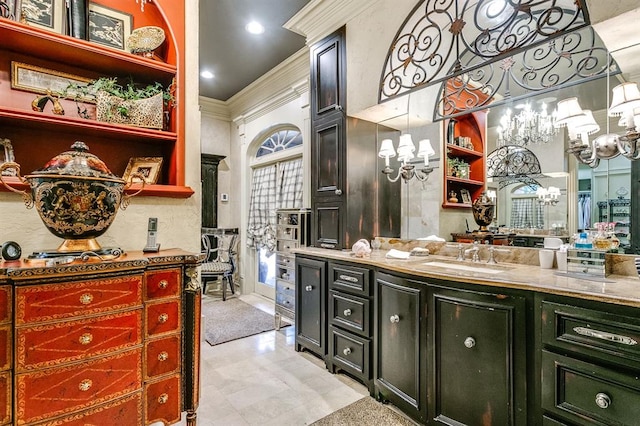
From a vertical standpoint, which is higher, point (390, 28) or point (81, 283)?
point (390, 28)

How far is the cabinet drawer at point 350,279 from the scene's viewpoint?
237 cm

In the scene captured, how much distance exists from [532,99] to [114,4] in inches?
110

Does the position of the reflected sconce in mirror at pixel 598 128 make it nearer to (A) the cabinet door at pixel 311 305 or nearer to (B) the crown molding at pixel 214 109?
(A) the cabinet door at pixel 311 305

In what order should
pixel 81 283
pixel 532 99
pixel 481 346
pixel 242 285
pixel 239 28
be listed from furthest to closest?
pixel 242 285 < pixel 239 28 < pixel 532 99 < pixel 481 346 < pixel 81 283

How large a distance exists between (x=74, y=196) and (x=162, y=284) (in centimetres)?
55

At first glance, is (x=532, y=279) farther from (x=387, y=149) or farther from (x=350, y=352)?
(x=387, y=149)

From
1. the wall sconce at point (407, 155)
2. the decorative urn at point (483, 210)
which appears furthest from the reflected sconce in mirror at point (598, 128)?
the wall sconce at point (407, 155)

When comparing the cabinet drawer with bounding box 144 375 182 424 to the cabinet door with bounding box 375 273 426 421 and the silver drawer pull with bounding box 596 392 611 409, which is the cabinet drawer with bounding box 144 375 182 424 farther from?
the silver drawer pull with bounding box 596 392 611 409

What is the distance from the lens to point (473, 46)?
2283mm

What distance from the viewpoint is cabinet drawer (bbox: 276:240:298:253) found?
3.63m

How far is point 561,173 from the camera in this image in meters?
2.12

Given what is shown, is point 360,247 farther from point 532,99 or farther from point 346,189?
point 532,99

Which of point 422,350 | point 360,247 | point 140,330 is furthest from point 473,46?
point 140,330

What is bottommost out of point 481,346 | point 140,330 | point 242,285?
point 242,285
